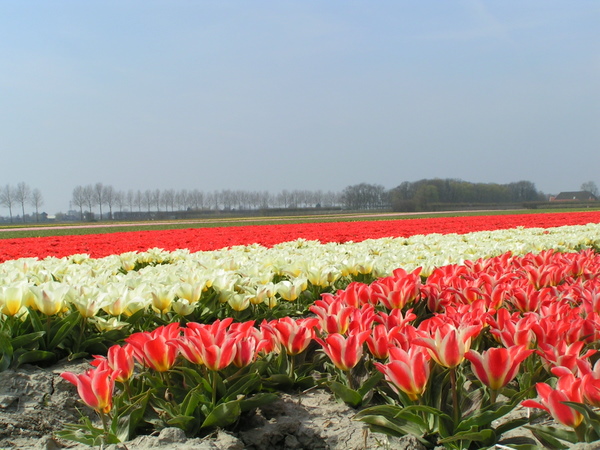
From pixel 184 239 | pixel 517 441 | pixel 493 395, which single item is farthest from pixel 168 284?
pixel 184 239

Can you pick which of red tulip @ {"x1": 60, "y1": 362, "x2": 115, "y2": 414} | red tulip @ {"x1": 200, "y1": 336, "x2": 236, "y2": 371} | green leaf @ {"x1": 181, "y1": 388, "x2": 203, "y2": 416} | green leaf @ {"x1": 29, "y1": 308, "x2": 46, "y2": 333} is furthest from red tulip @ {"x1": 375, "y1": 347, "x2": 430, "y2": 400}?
green leaf @ {"x1": 29, "y1": 308, "x2": 46, "y2": 333}

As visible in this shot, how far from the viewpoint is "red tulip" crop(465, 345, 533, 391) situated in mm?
1613

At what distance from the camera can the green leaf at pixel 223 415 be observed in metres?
1.70

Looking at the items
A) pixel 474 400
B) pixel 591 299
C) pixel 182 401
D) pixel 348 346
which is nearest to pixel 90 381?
pixel 182 401

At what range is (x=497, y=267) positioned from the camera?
420 centimetres

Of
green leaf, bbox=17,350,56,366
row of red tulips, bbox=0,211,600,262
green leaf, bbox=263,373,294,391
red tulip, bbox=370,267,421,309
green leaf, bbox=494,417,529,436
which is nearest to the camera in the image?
green leaf, bbox=494,417,529,436

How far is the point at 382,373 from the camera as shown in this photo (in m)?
1.96

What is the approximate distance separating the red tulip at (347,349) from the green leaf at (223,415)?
0.39 meters

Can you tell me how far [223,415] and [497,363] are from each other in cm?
91

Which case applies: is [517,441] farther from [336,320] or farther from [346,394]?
[336,320]

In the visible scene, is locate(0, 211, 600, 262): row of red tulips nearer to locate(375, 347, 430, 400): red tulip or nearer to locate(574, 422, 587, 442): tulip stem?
locate(375, 347, 430, 400): red tulip

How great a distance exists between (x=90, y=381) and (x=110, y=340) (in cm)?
101

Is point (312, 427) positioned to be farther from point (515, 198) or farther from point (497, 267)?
point (515, 198)

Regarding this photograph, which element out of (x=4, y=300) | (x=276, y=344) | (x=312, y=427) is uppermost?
(x=4, y=300)
